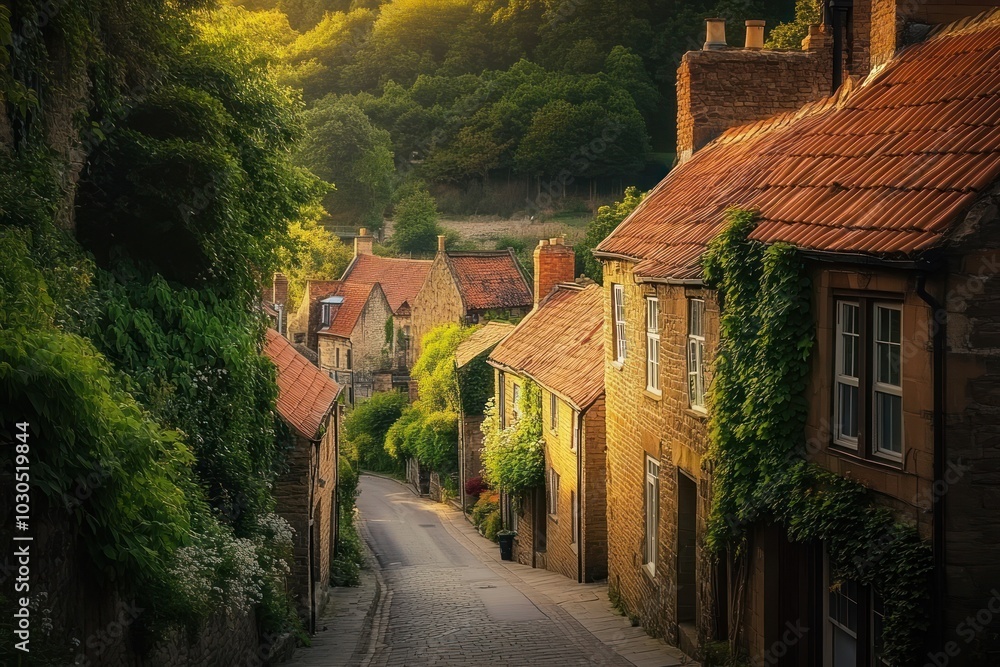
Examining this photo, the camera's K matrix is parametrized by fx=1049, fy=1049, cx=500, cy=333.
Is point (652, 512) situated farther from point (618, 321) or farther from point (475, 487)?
point (475, 487)

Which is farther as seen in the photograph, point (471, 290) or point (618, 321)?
point (471, 290)

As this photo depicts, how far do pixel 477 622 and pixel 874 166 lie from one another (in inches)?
438

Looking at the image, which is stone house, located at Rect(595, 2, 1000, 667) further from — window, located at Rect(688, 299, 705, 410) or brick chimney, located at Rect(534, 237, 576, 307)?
brick chimney, located at Rect(534, 237, 576, 307)

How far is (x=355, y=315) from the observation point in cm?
6047

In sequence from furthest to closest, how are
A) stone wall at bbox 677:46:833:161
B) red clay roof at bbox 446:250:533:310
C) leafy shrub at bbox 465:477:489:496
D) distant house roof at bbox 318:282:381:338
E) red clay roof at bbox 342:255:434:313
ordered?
distant house roof at bbox 318:282:381:338, red clay roof at bbox 342:255:434:313, red clay roof at bbox 446:250:533:310, leafy shrub at bbox 465:477:489:496, stone wall at bbox 677:46:833:161

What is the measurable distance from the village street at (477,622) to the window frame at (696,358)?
3528 mm

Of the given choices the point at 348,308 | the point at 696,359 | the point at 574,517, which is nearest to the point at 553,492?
the point at 574,517

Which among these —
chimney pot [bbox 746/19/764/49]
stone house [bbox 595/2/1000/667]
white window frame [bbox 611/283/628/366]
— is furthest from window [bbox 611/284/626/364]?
chimney pot [bbox 746/19/764/49]

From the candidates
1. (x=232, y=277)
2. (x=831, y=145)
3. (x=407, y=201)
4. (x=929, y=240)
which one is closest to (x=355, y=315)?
(x=407, y=201)

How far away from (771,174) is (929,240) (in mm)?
5124

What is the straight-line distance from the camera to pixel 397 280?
61.2 m

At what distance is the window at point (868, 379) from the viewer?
9125 mm

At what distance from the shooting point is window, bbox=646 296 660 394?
52.3 feet

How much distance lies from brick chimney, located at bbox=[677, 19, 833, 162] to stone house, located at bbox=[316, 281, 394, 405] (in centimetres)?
4126
